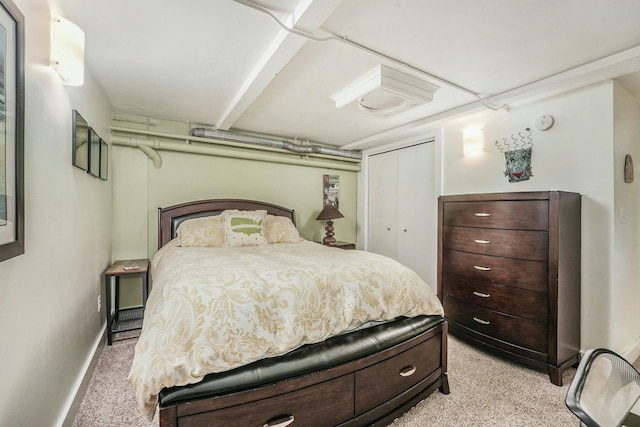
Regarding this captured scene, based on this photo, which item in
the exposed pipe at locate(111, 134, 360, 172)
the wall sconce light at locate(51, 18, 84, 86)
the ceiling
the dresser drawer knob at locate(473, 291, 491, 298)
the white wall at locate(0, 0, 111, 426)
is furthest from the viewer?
the exposed pipe at locate(111, 134, 360, 172)

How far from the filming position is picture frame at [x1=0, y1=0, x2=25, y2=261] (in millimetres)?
872

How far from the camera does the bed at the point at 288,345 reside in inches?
44.9

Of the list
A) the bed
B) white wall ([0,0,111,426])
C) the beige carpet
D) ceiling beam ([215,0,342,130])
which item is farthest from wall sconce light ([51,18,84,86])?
the beige carpet

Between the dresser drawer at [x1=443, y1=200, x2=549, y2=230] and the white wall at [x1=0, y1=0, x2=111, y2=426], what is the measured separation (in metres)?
2.78

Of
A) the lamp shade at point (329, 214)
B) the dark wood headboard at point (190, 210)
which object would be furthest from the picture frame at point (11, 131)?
the lamp shade at point (329, 214)

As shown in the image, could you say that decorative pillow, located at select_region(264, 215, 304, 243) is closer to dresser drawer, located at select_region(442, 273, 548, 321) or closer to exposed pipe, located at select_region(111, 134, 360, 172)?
exposed pipe, located at select_region(111, 134, 360, 172)

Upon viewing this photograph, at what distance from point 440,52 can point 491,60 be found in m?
0.39

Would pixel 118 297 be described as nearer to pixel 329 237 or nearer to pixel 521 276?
pixel 329 237

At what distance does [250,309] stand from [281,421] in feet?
1.63

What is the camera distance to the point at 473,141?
114 inches

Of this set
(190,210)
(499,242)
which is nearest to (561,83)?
(499,242)

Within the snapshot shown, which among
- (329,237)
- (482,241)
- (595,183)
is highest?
(595,183)

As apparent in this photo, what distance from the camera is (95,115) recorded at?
2219mm

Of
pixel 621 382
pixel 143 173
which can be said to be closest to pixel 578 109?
pixel 621 382
